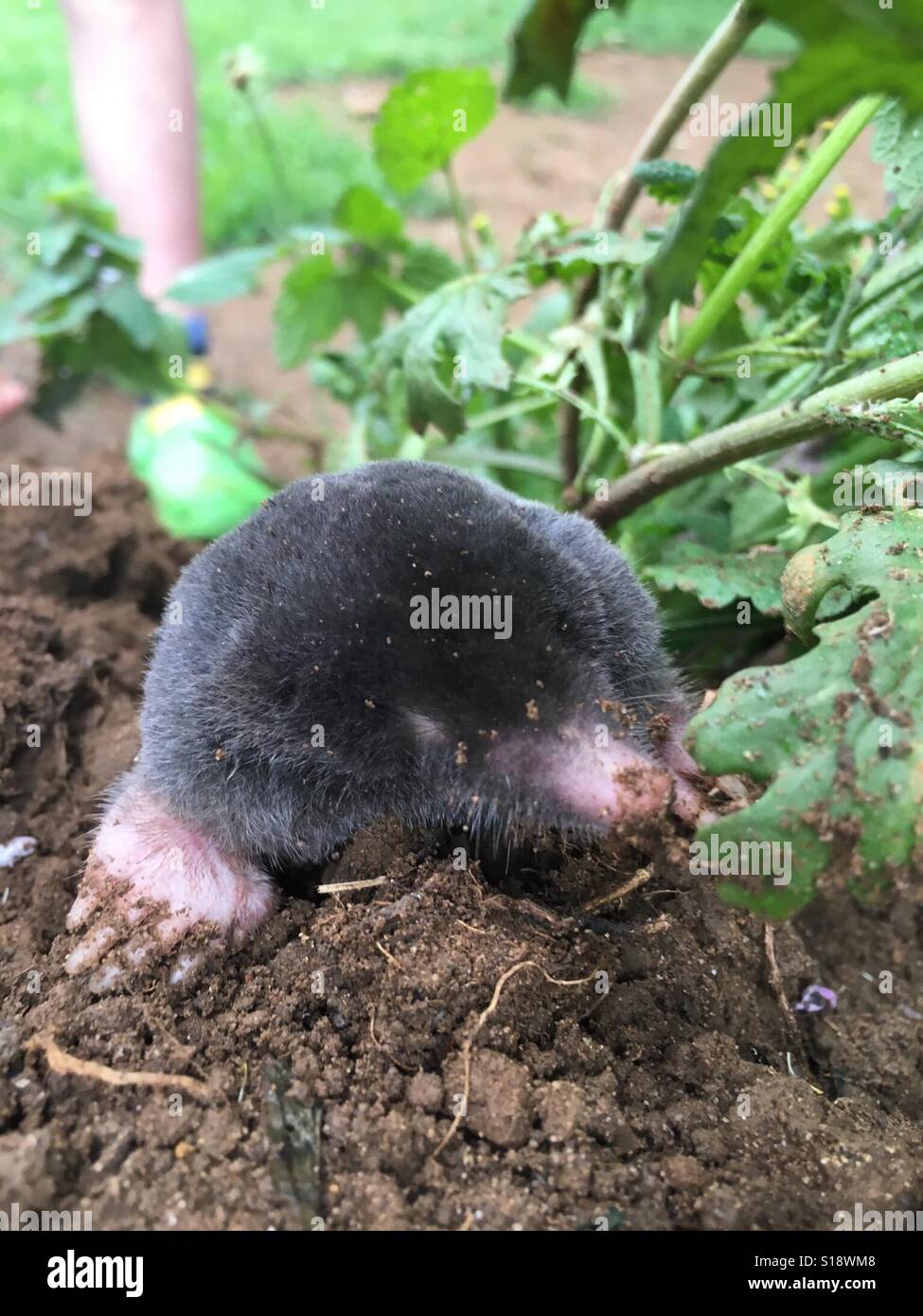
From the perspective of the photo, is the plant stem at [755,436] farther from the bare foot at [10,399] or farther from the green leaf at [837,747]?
the bare foot at [10,399]

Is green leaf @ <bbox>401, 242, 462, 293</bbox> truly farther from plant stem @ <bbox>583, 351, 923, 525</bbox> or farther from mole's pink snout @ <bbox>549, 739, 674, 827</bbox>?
mole's pink snout @ <bbox>549, 739, 674, 827</bbox>

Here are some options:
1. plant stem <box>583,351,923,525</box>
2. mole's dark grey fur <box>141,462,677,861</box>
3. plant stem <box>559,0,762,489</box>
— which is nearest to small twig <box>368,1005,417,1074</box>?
mole's dark grey fur <box>141,462,677,861</box>

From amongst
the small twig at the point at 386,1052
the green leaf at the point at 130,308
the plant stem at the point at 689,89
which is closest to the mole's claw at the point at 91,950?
the small twig at the point at 386,1052
